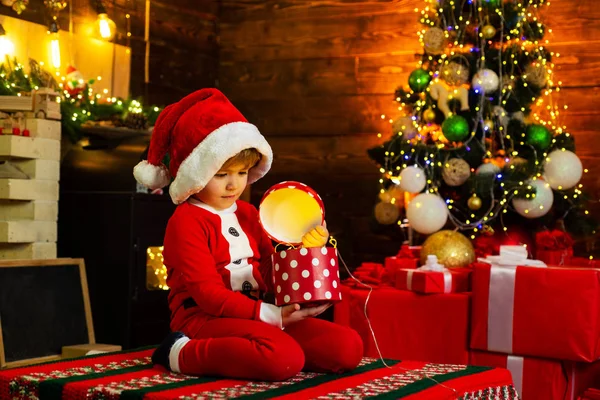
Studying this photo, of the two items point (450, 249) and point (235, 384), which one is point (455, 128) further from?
point (235, 384)

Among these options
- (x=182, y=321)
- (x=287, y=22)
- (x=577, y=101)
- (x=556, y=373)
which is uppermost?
(x=287, y=22)

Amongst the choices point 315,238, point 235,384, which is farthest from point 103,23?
point 235,384

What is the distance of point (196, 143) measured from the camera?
2.15 m

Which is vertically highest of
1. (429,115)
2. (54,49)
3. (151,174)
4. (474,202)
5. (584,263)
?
(54,49)

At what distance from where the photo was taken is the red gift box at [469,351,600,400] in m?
2.93

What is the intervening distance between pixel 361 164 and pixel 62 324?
2.12 metres

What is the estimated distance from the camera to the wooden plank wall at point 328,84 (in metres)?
4.84

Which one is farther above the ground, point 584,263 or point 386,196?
point 386,196

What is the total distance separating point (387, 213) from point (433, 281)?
0.82m

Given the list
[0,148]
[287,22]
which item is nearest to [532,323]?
[0,148]

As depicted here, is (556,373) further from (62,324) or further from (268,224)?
(62,324)

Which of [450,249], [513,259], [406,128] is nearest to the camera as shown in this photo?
[513,259]

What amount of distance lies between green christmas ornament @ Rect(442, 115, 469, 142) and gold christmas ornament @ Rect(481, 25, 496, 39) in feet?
1.26

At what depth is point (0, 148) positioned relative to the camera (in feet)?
10.9
